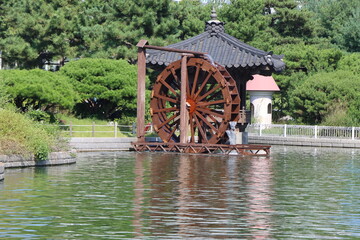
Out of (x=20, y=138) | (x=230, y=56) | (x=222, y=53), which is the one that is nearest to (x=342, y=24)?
(x=222, y=53)

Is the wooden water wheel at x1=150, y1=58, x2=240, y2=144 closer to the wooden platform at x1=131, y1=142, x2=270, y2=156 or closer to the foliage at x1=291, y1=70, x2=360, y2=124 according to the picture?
the wooden platform at x1=131, y1=142, x2=270, y2=156

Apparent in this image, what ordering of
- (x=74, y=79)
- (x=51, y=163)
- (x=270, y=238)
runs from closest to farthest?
(x=270, y=238) → (x=51, y=163) → (x=74, y=79)

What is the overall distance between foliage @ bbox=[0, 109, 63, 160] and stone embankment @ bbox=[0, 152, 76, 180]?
209 mm

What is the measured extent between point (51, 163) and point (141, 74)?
1161 cm

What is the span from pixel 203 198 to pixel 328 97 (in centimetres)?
3442

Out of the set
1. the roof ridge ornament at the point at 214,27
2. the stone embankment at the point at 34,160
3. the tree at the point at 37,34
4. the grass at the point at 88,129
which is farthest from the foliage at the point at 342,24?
the stone embankment at the point at 34,160

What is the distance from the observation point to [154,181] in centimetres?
2575

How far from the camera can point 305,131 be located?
52250mm

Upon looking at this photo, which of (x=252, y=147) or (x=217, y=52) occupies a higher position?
(x=217, y=52)

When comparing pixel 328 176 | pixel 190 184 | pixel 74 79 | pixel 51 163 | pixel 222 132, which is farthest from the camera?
pixel 74 79

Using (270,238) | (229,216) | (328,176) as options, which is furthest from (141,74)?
(270,238)

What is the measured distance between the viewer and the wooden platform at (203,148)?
38031mm

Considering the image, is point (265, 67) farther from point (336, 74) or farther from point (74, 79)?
point (336, 74)

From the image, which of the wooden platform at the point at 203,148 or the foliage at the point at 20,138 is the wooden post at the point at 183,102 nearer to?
the wooden platform at the point at 203,148
